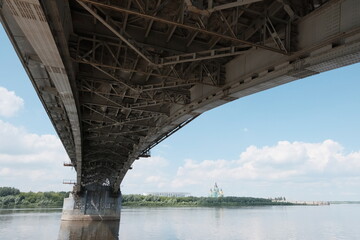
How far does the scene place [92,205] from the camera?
55500mm

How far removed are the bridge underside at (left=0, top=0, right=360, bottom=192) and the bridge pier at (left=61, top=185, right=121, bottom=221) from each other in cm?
4178

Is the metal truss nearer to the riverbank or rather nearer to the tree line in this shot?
the riverbank

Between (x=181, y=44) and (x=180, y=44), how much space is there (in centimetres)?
4

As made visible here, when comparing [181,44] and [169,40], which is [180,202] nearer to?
[181,44]

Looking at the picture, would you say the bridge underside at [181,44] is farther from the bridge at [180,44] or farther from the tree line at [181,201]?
the tree line at [181,201]

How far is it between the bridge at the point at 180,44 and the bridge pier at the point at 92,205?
41.6 metres

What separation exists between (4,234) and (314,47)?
38.3 metres

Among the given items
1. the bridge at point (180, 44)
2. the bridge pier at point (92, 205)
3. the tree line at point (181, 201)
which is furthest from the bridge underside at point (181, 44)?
the tree line at point (181, 201)

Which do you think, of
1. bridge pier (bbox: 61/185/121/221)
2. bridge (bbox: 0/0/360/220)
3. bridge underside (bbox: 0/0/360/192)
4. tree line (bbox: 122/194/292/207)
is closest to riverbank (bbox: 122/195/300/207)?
tree line (bbox: 122/194/292/207)

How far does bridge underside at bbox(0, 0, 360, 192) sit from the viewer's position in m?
7.59

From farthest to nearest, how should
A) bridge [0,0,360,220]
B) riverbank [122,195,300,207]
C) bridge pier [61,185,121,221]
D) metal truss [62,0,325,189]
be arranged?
riverbank [122,195,300,207]
bridge pier [61,185,121,221]
metal truss [62,0,325,189]
bridge [0,0,360,220]

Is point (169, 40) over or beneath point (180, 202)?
over

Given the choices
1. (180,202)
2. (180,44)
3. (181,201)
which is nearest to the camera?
(180,44)

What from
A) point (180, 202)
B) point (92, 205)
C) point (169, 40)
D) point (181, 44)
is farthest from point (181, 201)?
point (169, 40)
